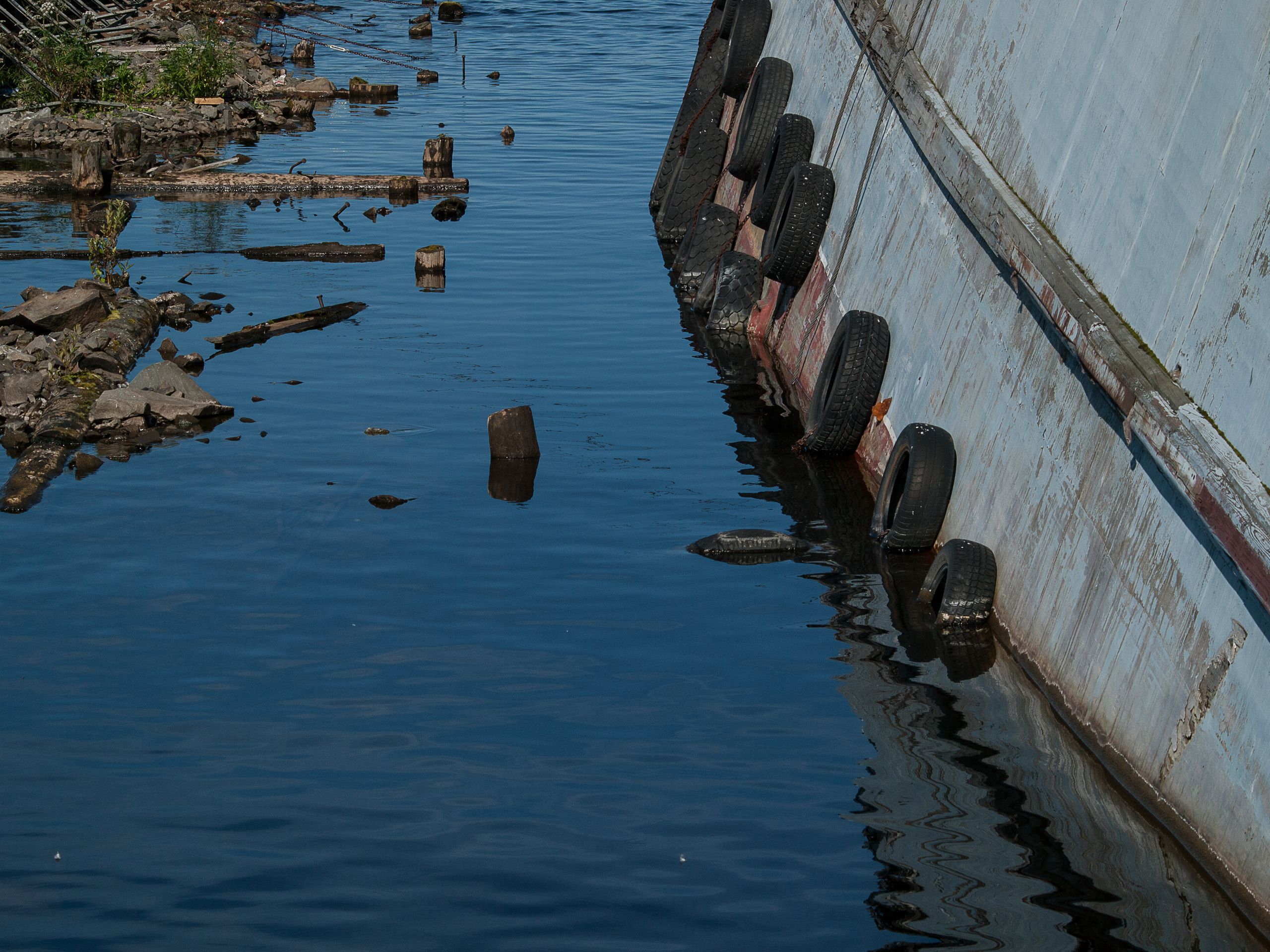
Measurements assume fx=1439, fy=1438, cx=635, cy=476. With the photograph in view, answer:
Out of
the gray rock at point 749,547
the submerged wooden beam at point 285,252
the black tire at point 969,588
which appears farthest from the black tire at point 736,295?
the black tire at point 969,588

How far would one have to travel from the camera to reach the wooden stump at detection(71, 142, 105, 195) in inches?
908

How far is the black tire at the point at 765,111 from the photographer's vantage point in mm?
16750

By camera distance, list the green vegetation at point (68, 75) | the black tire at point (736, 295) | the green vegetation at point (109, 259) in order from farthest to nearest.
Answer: the green vegetation at point (68, 75), the green vegetation at point (109, 259), the black tire at point (736, 295)

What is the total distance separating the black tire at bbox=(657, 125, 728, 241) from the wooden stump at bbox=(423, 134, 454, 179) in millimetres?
5405

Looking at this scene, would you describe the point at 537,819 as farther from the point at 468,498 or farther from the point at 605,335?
the point at 605,335

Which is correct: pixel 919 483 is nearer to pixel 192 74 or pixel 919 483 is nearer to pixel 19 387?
pixel 19 387

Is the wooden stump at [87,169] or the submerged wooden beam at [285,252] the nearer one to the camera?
the submerged wooden beam at [285,252]

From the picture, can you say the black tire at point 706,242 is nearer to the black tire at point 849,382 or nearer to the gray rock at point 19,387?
the black tire at point 849,382

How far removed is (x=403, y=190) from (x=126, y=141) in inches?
245

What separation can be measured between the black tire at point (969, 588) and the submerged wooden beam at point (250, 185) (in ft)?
54.4

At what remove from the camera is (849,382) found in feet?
38.2

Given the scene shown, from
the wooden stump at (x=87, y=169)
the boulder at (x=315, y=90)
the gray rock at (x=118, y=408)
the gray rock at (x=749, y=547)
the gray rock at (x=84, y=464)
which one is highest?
the gray rock at (x=749, y=547)

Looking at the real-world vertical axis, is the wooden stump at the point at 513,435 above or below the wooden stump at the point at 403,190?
above

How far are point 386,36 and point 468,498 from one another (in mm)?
38129
